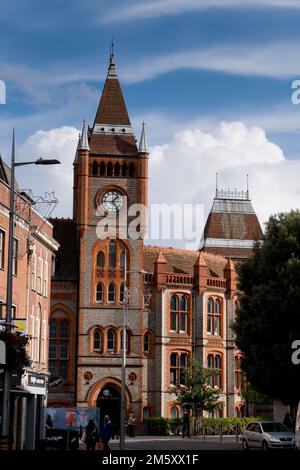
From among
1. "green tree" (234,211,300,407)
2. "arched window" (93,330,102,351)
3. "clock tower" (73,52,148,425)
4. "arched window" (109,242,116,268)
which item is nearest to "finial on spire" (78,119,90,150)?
"clock tower" (73,52,148,425)

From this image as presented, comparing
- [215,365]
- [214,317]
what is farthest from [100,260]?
[215,365]

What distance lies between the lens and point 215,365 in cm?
7956

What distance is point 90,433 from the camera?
3991cm

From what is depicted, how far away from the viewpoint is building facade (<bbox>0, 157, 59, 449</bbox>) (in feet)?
130

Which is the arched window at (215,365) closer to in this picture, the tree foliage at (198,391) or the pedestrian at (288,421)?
the tree foliage at (198,391)

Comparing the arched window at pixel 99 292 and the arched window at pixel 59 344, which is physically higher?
the arched window at pixel 99 292

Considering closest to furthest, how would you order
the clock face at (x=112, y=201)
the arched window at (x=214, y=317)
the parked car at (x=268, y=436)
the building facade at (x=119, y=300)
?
1. the parked car at (x=268, y=436)
2. the building facade at (x=119, y=300)
3. the clock face at (x=112, y=201)
4. the arched window at (x=214, y=317)

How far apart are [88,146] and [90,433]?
39931 mm

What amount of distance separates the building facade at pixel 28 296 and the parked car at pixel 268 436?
9843mm

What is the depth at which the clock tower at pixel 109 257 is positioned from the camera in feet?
242

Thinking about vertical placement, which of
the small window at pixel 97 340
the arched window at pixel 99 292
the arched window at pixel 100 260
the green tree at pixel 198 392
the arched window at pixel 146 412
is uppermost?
the arched window at pixel 100 260

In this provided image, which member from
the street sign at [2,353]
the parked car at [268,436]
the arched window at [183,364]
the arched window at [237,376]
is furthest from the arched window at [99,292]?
the street sign at [2,353]
